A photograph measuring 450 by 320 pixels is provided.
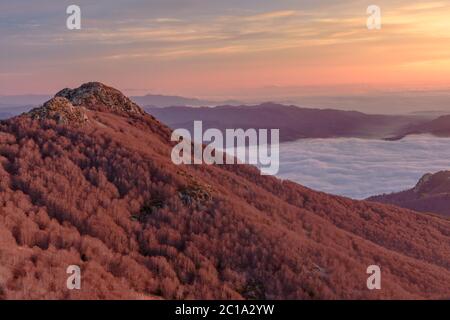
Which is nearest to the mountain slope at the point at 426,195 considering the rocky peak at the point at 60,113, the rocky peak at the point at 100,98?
the rocky peak at the point at 100,98

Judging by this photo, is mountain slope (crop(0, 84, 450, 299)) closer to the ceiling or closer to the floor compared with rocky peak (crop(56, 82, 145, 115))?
closer to the floor

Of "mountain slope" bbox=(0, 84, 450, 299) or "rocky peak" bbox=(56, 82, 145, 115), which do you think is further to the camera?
"rocky peak" bbox=(56, 82, 145, 115)

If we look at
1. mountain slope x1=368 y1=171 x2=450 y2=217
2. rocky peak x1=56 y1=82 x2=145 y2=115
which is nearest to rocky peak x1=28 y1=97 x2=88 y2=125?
rocky peak x1=56 y1=82 x2=145 y2=115

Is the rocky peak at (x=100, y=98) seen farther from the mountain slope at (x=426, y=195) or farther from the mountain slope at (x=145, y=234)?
the mountain slope at (x=426, y=195)

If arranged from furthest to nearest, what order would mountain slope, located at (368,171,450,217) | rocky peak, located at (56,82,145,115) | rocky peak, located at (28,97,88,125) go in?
mountain slope, located at (368,171,450,217) < rocky peak, located at (56,82,145,115) < rocky peak, located at (28,97,88,125)

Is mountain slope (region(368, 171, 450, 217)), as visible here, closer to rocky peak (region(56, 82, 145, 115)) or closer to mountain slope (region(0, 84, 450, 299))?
mountain slope (region(0, 84, 450, 299))

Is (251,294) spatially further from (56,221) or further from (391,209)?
(391,209)

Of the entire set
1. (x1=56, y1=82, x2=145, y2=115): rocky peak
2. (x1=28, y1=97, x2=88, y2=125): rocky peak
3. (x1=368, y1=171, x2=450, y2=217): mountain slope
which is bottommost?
(x1=368, y1=171, x2=450, y2=217): mountain slope
